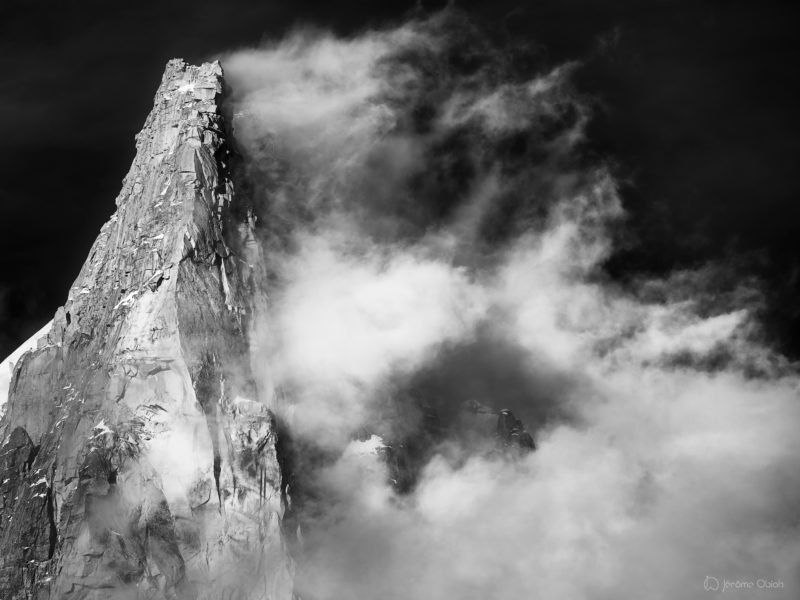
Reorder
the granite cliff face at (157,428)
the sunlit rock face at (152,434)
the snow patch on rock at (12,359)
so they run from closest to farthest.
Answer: the sunlit rock face at (152,434), the granite cliff face at (157,428), the snow patch on rock at (12,359)

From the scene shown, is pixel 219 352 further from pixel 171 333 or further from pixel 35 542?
pixel 35 542

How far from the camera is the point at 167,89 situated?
522 ft

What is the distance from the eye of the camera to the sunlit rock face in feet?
386

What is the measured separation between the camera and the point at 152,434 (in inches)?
4776

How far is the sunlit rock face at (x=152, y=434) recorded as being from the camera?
118 metres

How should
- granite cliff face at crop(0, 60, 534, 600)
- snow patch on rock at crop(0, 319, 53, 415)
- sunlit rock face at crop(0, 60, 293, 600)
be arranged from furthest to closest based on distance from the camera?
snow patch on rock at crop(0, 319, 53, 415)
granite cliff face at crop(0, 60, 534, 600)
sunlit rock face at crop(0, 60, 293, 600)

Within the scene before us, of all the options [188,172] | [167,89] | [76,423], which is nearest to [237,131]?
[167,89]

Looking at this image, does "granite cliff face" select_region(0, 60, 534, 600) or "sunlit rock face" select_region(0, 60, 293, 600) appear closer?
"sunlit rock face" select_region(0, 60, 293, 600)

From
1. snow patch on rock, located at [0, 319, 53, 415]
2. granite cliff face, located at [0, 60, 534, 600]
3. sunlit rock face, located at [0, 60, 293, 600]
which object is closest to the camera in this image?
sunlit rock face, located at [0, 60, 293, 600]

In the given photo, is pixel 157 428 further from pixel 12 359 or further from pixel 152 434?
pixel 12 359

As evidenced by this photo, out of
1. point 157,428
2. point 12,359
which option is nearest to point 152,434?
point 157,428

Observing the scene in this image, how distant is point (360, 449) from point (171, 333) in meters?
43.6

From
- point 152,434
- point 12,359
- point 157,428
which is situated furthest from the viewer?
point 12,359

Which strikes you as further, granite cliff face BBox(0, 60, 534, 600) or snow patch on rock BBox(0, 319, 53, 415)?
snow patch on rock BBox(0, 319, 53, 415)
